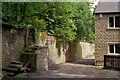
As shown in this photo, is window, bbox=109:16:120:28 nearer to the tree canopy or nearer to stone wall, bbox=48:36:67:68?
the tree canopy

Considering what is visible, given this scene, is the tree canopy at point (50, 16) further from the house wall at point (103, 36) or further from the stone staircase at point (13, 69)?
the house wall at point (103, 36)

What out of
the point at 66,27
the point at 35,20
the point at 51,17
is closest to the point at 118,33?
the point at 66,27

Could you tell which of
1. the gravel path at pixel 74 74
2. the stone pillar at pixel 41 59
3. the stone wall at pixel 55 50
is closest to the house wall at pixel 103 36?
the stone wall at pixel 55 50

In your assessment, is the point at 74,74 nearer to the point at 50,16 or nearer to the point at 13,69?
the point at 13,69

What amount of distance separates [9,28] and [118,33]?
504 inches

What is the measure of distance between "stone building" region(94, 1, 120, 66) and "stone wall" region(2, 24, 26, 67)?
31.9 ft

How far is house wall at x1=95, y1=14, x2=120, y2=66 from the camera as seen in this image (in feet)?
77.0

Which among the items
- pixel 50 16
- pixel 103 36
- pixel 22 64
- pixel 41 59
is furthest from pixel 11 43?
pixel 103 36

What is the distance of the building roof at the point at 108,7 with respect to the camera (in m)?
23.4

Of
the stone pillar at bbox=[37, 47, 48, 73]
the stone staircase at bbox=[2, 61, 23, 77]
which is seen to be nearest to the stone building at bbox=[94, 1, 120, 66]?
the stone pillar at bbox=[37, 47, 48, 73]

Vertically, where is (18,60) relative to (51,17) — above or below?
Answer: below

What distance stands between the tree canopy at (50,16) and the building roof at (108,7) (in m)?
2.47

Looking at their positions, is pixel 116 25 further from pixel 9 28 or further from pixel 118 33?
pixel 9 28

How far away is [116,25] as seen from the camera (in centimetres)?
2327
